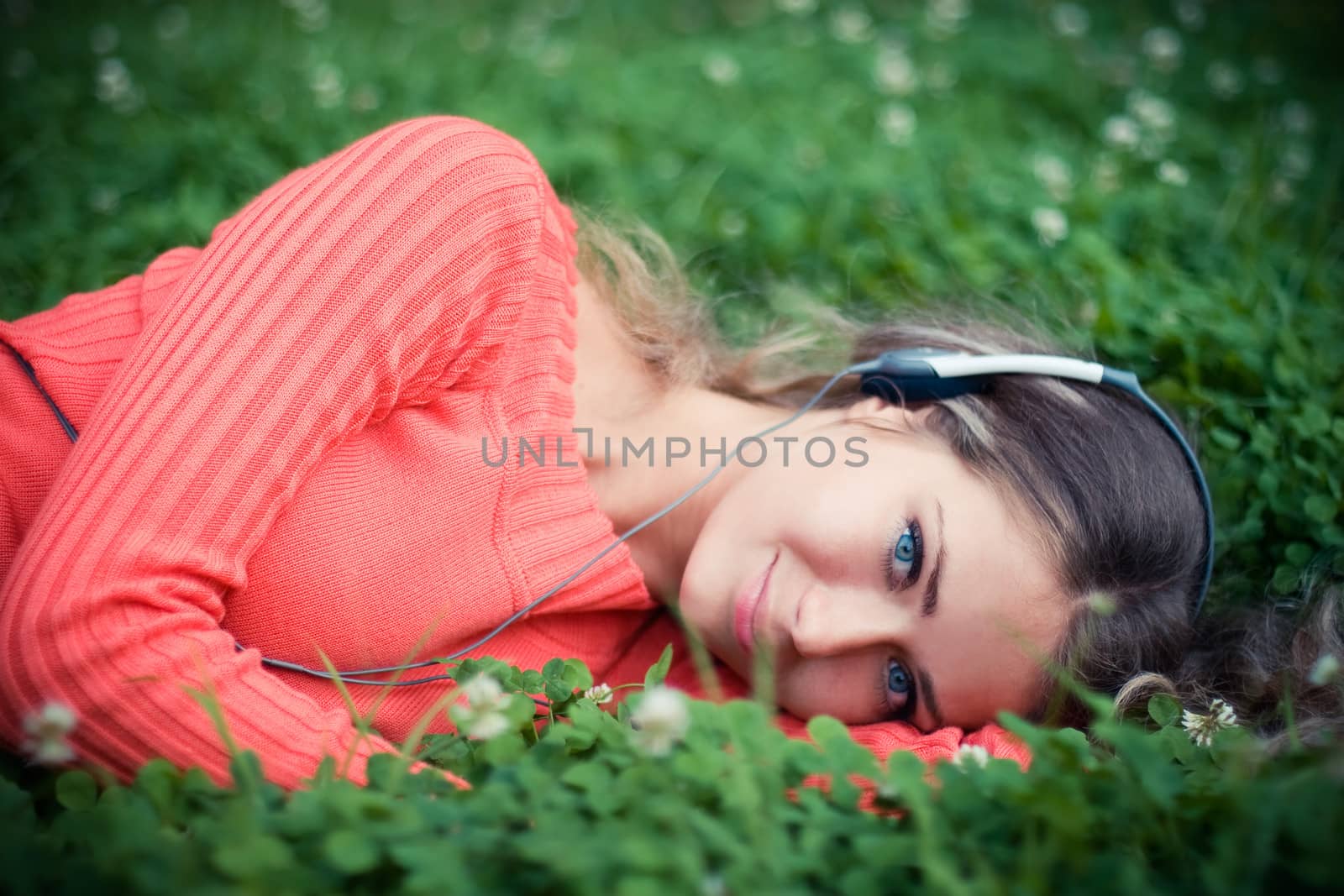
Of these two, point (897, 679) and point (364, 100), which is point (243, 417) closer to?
point (897, 679)

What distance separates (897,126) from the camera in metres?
3.75

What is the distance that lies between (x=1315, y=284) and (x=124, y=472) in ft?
10.3

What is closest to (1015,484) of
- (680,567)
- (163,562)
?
(680,567)

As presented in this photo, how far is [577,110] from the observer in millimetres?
3740

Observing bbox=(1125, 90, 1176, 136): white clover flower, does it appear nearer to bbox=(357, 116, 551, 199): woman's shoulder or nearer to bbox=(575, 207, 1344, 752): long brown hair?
bbox=(575, 207, 1344, 752): long brown hair

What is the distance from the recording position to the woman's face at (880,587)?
183 centimetres

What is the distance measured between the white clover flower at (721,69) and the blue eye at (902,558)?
2861 millimetres

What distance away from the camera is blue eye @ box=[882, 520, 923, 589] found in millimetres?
1837

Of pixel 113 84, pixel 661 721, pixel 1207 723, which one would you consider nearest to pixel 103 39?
pixel 113 84

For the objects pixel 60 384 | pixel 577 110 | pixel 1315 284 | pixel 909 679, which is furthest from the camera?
pixel 577 110

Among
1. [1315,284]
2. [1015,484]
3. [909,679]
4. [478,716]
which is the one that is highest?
[1315,284]

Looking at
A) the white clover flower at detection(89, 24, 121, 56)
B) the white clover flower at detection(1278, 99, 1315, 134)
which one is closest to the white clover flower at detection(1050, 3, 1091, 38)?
the white clover flower at detection(1278, 99, 1315, 134)

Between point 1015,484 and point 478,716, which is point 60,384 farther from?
point 1015,484

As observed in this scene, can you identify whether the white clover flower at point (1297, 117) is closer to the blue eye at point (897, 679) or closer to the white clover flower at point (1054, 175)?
the white clover flower at point (1054, 175)
